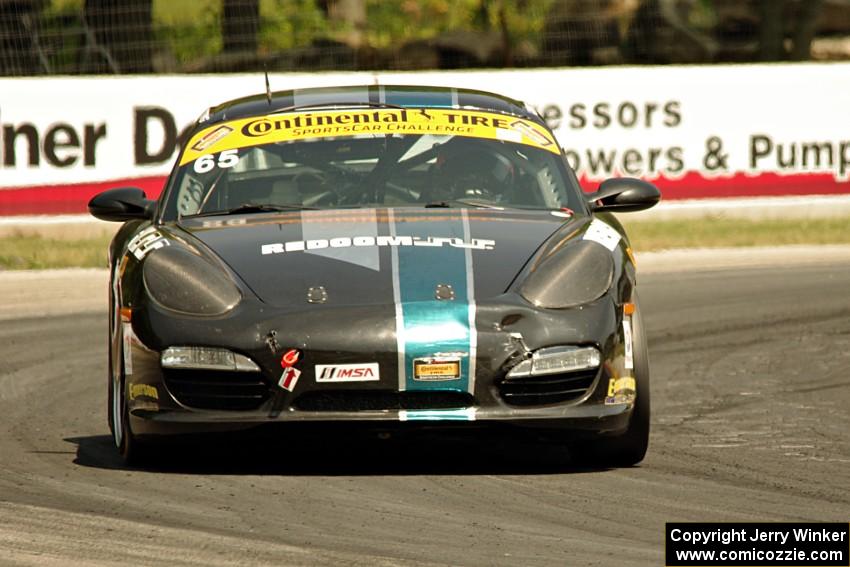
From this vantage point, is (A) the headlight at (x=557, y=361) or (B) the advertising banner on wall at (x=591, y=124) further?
(B) the advertising banner on wall at (x=591, y=124)

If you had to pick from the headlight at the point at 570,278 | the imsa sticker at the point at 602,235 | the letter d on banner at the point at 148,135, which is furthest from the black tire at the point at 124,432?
the letter d on banner at the point at 148,135

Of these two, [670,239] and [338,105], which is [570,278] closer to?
[338,105]

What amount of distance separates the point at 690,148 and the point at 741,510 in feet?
43.5

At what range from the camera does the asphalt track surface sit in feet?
17.2

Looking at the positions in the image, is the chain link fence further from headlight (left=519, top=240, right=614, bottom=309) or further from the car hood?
headlight (left=519, top=240, right=614, bottom=309)

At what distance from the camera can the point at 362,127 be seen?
7863 mm

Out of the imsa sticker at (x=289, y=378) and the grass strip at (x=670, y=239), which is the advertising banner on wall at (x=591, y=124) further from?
the imsa sticker at (x=289, y=378)

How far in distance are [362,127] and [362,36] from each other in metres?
14.2

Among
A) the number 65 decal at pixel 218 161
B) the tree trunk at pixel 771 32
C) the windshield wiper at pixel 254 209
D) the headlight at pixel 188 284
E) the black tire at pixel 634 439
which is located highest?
the headlight at pixel 188 284

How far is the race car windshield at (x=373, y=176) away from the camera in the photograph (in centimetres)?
749

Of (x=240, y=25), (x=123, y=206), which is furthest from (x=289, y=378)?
(x=240, y=25)

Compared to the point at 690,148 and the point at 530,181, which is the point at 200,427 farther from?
the point at 690,148

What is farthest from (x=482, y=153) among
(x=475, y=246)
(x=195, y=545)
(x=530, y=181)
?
(x=195, y=545)

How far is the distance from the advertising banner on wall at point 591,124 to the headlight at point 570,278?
11365 mm
